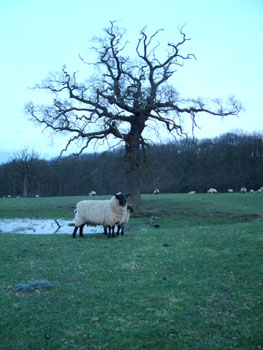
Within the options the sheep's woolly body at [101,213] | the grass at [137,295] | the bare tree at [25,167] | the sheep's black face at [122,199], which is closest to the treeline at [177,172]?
the bare tree at [25,167]

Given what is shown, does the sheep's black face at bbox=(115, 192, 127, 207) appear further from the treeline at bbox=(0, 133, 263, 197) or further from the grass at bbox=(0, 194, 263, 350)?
the treeline at bbox=(0, 133, 263, 197)

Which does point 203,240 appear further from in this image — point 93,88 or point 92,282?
point 93,88

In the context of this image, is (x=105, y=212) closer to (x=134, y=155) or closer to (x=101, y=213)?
(x=101, y=213)

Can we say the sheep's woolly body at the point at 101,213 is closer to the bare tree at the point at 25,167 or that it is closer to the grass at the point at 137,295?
the grass at the point at 137,295

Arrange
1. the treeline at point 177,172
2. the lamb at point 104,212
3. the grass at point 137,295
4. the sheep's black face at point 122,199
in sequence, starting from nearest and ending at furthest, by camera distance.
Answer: the grass at point 137,295 < the sheep's black face at point 122,199 < the lamb at point 104,212 < the treeline at point 177,172

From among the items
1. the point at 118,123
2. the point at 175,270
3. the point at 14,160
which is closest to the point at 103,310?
the point at 175,270

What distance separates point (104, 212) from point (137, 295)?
6503mm

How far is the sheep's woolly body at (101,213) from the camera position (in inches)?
479

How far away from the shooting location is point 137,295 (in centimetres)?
589

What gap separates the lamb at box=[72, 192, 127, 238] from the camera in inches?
478

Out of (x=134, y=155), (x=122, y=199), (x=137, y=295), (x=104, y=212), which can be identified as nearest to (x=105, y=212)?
(x=104, y=212)

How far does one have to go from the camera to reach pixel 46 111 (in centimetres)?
2177

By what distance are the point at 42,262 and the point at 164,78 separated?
17.2 metres

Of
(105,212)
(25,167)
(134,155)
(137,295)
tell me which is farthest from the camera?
(25,167)
